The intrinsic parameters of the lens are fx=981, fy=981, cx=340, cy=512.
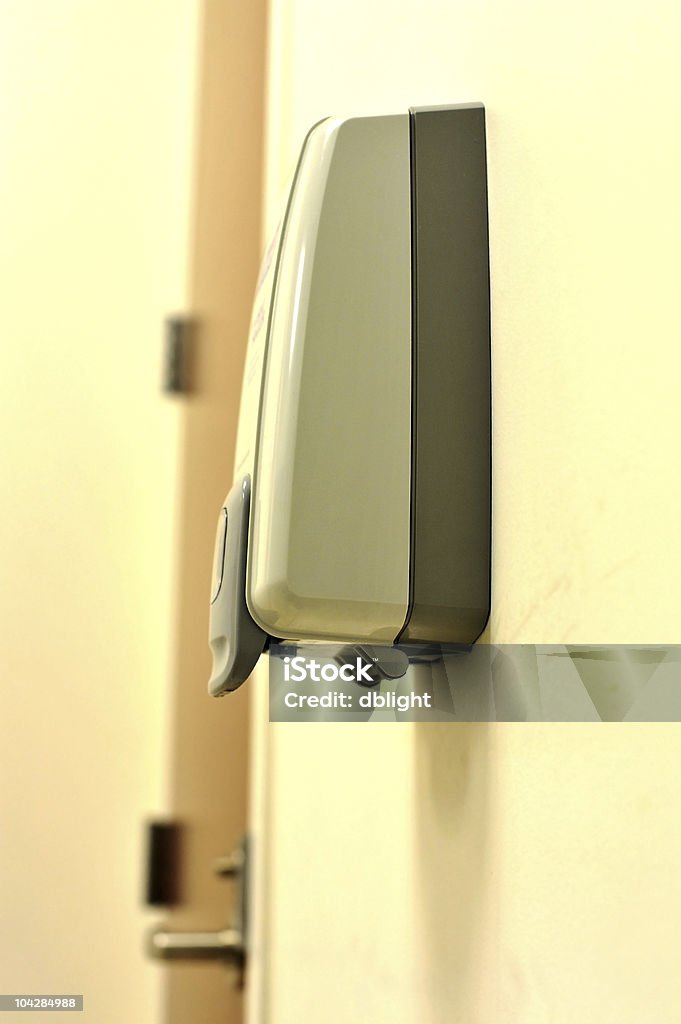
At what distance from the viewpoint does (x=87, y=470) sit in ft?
3.08

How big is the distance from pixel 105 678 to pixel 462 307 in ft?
2.39

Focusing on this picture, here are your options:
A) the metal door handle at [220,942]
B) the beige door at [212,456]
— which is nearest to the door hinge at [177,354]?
the beige door at [212,456]

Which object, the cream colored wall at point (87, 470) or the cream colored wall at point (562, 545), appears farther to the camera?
the cream colored wall at point (87, 470)

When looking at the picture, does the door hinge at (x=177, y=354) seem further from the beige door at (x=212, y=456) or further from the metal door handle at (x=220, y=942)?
the metal door handle at (x=220, y=942)

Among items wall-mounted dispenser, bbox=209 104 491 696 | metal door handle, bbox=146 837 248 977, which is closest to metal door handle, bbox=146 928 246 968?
metal door handle, bbox=146 837 248 977

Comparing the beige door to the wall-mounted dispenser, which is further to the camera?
the beige door

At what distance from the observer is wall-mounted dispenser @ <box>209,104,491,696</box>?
0.23 metres

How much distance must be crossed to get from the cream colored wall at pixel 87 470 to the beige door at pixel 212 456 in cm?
3

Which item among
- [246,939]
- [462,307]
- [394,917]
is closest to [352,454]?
[462,307]

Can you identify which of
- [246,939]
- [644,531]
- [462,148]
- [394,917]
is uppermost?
[462,148]

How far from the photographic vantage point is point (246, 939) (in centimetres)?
79

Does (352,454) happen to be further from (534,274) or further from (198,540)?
(198,540)

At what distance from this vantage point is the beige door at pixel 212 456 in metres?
0.85

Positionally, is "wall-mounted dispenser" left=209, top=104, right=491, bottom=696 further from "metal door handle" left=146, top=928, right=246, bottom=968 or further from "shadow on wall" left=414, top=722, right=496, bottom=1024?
"metal door handle" left=146, top=928, right=246, bottom=968
